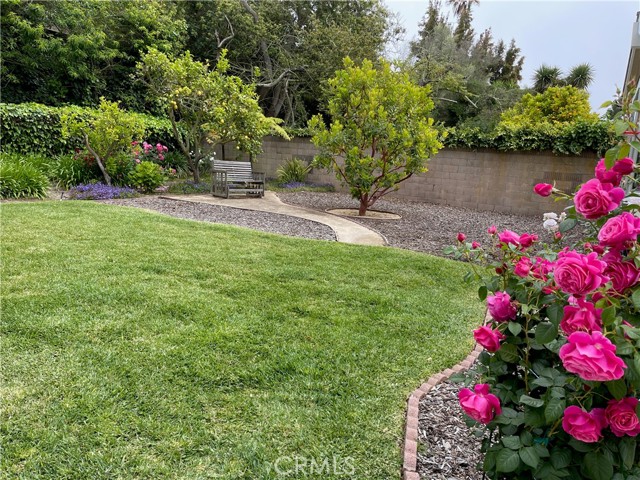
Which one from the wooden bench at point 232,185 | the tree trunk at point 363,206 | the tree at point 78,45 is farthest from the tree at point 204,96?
the tree trunk at point 363,206

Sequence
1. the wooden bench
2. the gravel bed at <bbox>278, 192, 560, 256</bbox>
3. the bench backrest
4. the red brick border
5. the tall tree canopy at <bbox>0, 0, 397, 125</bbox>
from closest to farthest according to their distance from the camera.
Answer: the red brick border
the gravel bed at <bbox>278, 192, 560, 256</bbox>
the wooden bench
the bench backrest
the tall tree canopy at <bbox>0, 0, 397, 125</bbox>

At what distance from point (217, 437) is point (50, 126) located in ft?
35.5

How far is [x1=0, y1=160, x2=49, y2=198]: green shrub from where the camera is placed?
7.23 meters

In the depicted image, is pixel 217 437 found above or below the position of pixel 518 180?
below

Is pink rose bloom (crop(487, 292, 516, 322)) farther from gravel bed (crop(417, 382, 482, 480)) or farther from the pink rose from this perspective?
gravel bed (crop(417, 382, 482, 480))

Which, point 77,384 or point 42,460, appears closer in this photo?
point 42,460

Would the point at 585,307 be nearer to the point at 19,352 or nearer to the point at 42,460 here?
the point at 42,460

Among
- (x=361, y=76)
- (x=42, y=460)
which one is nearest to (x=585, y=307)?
(x=42, y=460)

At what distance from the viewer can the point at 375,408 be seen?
2.13m

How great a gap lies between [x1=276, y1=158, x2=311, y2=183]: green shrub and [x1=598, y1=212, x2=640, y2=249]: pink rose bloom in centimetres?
1169

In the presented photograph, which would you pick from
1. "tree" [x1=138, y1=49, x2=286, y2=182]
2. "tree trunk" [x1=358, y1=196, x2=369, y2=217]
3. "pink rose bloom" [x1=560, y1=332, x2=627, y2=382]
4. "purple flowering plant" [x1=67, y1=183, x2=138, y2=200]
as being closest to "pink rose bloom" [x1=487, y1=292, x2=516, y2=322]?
"pink rose bloom" [x1=560, y1=332, x2=627, y2=382]

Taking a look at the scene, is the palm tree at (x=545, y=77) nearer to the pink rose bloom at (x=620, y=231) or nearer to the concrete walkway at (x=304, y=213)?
the concrete walkway at (x=304, y=213)

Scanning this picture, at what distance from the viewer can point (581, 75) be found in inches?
767

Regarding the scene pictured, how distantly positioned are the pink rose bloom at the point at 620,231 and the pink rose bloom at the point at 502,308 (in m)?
0.31
